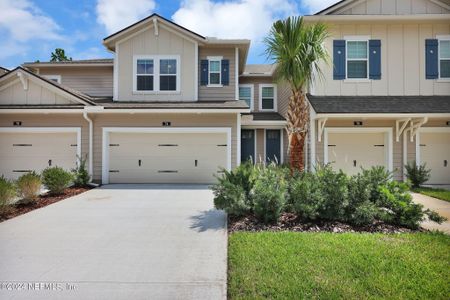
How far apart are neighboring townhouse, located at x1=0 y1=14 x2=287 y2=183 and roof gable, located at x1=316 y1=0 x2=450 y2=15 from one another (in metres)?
4.81

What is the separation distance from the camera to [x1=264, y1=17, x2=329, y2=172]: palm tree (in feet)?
25.8

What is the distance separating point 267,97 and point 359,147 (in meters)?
6.26

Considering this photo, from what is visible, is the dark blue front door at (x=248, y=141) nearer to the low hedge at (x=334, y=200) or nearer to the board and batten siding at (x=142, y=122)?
the board and batten siding at (x=142, y=122)

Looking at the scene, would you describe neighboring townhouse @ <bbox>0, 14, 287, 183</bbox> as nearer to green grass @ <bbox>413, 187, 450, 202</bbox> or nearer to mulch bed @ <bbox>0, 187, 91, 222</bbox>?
mulch bed @ <bbox>0, 187, 91, 222</bbox>

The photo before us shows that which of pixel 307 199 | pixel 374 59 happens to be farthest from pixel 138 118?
pixel 374 59

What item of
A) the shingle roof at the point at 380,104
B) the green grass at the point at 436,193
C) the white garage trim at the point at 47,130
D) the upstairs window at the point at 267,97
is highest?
the upstairs window at the point at 267,97

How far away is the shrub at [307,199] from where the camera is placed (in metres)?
5.52

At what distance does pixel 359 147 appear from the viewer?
38.2 feet

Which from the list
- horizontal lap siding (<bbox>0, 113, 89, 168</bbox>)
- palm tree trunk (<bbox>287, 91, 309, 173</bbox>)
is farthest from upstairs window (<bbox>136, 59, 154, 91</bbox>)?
palm tree trunk (<bbox>287, 91, 309, 173</bbox>)

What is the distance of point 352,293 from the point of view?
3213 mm

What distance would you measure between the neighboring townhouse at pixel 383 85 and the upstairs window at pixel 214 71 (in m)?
4.10

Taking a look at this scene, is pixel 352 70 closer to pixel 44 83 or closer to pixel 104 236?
pixel 104 236

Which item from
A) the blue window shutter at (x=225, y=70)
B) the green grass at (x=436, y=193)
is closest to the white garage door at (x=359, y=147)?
the green grass at (x=436, y=193)

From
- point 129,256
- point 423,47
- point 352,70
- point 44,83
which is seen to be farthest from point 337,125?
point 44,83
